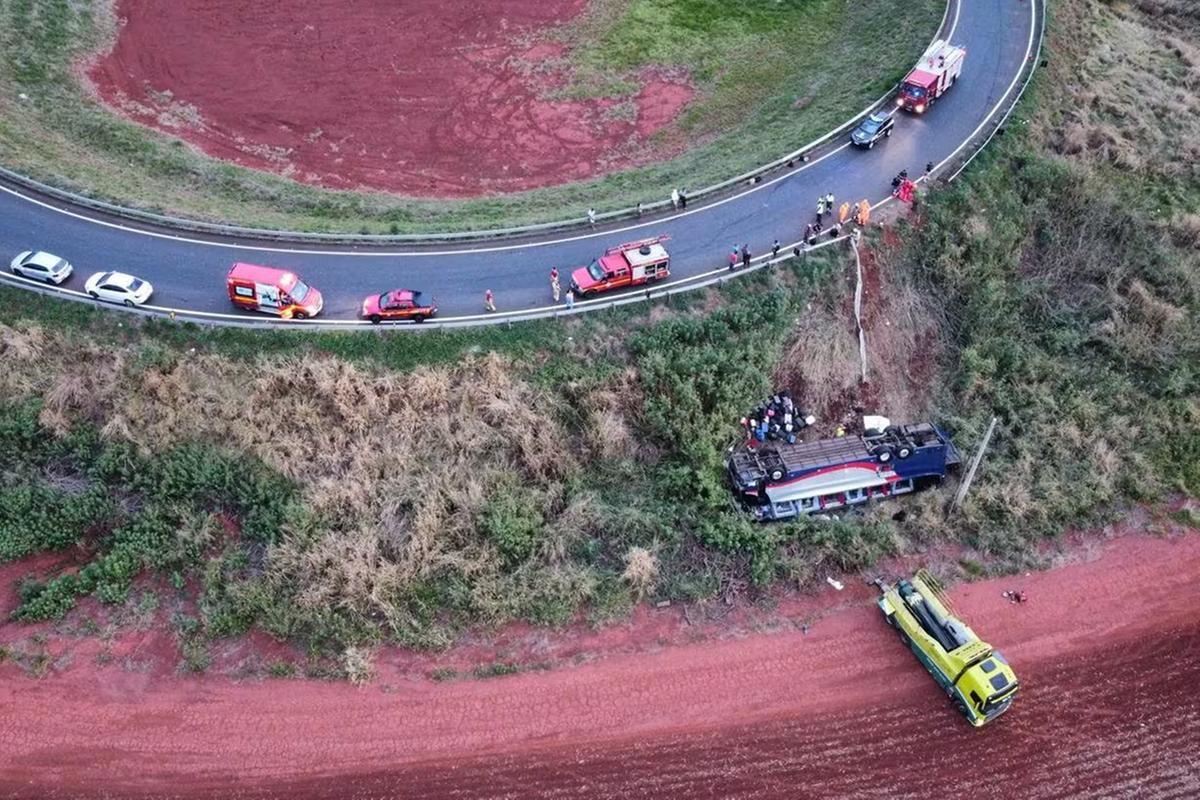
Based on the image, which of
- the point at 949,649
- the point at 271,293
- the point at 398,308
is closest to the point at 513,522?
the point at 398,308

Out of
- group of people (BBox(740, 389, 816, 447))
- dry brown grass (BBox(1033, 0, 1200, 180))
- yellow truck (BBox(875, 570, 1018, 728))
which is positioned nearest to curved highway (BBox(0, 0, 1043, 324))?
dry brown grass (BBox(1033, 0, 1200, 180))

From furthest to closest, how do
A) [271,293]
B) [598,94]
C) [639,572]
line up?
1. [598,94]
2. [271,293]
3. [639,572]

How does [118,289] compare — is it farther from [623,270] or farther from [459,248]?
[623,270]

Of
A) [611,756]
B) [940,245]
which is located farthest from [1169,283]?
[611,756]

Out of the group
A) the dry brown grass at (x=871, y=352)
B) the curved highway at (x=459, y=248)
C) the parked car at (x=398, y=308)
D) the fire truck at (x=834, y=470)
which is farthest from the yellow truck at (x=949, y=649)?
the parked car at (x=398, y=308)

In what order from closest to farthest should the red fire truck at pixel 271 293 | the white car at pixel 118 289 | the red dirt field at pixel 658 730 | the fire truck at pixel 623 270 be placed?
the red dirt field at pixel 658 730 < the red fire truck at pixel 271 293 < the white car at pixel 118 289 < the fire truck at pixel 623 270

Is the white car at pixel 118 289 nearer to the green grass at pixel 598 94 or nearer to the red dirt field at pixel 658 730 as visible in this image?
the green grass at pixel 598 94
